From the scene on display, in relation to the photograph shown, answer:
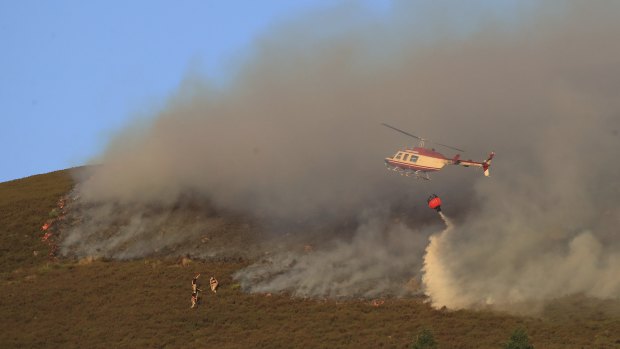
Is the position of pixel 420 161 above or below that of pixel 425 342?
above

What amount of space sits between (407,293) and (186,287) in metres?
20.1

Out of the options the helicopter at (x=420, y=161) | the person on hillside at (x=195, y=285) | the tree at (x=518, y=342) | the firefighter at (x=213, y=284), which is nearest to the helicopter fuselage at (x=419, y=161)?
the helicopter at (x=420, y=161)

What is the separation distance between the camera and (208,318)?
77.2 m

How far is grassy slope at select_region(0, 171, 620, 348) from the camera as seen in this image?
6975 centimetres

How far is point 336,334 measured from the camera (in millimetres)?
72000

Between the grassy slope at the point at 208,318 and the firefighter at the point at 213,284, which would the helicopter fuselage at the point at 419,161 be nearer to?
the grassy slope at the point at 208,318

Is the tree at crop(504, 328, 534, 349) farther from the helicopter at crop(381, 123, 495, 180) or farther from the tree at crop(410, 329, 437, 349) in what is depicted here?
the helicopter at crop(381, 123, 495, 180)

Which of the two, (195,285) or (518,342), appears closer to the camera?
(518,342)

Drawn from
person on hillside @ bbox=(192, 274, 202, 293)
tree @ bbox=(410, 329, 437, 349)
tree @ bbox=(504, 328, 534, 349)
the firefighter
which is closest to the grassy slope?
the firefighter

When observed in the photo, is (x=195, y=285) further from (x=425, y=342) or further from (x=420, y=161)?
(x=420, y=161)

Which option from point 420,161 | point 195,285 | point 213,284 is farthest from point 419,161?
point 195,285

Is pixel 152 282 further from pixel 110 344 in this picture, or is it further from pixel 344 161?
pixel 344 161

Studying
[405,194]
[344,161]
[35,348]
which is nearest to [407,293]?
[405,194]

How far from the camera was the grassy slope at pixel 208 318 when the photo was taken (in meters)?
69.8
